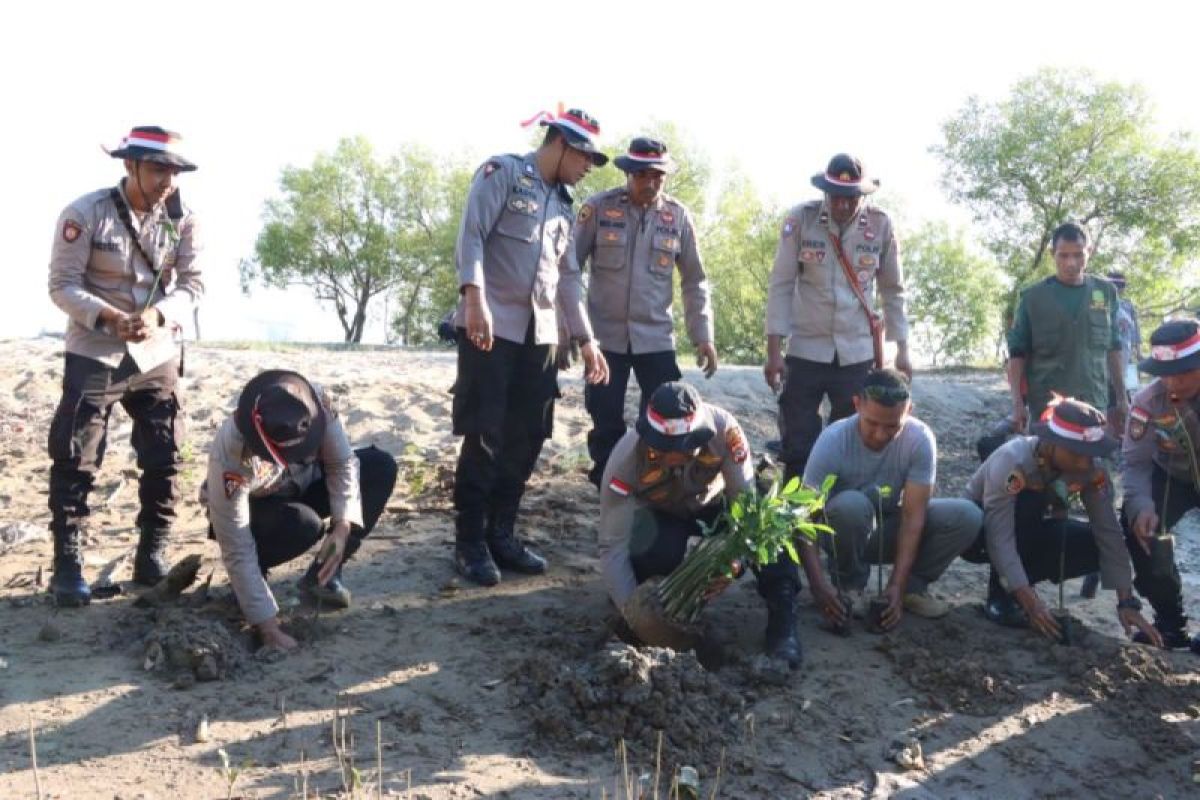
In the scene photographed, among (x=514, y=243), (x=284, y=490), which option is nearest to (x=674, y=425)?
(x=514, y=243)

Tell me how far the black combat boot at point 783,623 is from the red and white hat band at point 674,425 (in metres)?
0.85

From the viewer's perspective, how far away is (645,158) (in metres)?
5.15

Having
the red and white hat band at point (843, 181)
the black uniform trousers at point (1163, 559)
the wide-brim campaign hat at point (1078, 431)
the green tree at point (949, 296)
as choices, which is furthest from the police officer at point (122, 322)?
the green tree at point (949, 296)

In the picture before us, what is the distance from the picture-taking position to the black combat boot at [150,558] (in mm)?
4785

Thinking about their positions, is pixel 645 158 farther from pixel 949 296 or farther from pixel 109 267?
pixel 949 296

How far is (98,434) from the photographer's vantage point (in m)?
4.43

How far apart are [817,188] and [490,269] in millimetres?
1738

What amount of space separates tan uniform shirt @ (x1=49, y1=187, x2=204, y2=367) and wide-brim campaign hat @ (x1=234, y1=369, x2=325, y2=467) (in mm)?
809

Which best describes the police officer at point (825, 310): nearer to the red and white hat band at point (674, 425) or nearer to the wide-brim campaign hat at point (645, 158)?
the wide-brim campaign hat at point (645, 158)

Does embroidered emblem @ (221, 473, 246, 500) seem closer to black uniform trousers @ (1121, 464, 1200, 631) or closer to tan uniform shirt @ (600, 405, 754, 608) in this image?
tan uniform shirt @ (600, 405, 754, 608)

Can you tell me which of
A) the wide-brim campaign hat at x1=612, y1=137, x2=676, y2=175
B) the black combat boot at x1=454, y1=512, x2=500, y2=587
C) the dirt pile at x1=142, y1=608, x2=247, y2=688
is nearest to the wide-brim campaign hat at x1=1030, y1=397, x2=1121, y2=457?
the wide-brim campaign hat at x1=612, y1=137, x2=676, y2=175

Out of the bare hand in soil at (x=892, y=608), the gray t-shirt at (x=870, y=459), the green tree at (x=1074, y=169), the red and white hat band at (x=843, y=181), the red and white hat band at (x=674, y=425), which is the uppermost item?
the green tree at (x=1074, y=169)

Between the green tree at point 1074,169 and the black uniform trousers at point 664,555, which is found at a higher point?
the green tree at point 1074,169

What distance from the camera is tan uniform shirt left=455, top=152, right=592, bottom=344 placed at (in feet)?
15.5
